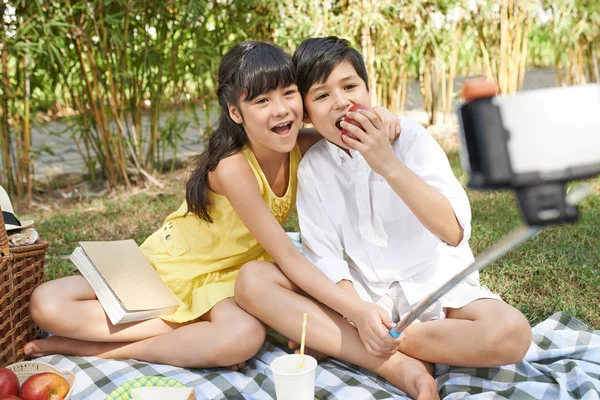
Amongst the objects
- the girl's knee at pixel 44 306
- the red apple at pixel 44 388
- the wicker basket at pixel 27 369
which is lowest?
the wicker basket at pixel 27 369

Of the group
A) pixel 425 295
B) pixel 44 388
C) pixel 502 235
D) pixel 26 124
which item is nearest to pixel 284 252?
pixel 425 295

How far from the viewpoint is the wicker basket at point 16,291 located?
5.24 ft

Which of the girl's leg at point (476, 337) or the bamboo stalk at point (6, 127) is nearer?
the girl's leg at point (476, 337)

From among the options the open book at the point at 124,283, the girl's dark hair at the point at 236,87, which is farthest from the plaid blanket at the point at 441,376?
the girl's dark hair at the point at 236,87

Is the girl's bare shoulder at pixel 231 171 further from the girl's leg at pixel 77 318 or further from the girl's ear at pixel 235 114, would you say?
the girl's leg at pixel 77 318

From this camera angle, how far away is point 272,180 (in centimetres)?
184

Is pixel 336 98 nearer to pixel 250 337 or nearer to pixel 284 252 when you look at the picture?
pixel 284 252

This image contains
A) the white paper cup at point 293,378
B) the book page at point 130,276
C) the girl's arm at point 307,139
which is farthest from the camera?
the girl's arm at point 307,139

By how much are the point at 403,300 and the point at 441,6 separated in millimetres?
2614

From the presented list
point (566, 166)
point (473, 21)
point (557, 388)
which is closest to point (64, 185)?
point (473, 21)

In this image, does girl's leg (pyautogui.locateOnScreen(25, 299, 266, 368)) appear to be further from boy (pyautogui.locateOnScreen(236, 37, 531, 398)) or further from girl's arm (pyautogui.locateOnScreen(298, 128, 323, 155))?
girl's arm (pyautogui.locateOnScreen(298, 128, 323, 155))

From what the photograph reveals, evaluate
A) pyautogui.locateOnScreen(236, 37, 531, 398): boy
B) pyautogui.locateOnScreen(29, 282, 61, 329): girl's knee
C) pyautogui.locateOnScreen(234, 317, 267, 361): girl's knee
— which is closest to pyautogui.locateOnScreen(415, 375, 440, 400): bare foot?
pyautogui.locateOnScreen(236, 37, 531, 398): boy

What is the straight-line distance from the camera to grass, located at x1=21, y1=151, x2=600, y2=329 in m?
1.95

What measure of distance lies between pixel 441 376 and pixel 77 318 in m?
0.91
